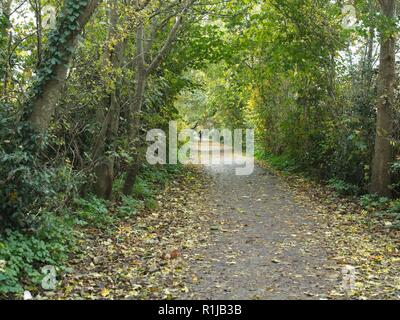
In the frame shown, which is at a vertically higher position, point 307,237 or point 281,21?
point 281,21

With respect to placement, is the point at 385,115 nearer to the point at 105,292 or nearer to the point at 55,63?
the point at 55,63

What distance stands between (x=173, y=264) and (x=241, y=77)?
16368mm

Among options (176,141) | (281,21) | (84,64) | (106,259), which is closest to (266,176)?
(176,141)

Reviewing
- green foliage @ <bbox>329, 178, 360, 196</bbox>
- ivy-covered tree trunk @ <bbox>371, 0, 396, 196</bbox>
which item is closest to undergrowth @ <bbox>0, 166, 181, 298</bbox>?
green foliage @ <bbox>329, 178, 360, 196</bbox>

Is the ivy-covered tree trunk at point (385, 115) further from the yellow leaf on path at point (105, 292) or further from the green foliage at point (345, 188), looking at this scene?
the yellow leaf on path at point (105, 292)

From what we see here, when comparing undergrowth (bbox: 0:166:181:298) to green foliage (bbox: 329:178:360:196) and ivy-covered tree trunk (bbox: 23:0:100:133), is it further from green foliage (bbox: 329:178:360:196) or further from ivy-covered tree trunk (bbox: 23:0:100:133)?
green foliage (bbox: 329:178:360:196)

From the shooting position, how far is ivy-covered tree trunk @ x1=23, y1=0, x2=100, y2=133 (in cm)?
698

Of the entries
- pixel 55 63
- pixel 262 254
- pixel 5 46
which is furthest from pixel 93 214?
pixel 5 46

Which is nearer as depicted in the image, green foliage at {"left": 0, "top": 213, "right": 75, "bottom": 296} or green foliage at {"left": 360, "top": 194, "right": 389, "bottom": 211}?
green foliage at {"left": 0, "top": 213, "right": 75, "bottom": 296}

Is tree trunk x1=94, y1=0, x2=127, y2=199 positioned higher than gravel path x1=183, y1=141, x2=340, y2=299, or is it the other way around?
tree trunk x1=94, y1=0, x2=127, y2=199

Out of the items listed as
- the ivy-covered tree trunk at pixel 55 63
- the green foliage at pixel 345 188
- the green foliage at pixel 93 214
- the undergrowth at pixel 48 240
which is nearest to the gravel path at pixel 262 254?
the green foliage at pixel 345 188

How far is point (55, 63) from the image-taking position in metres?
7.00
